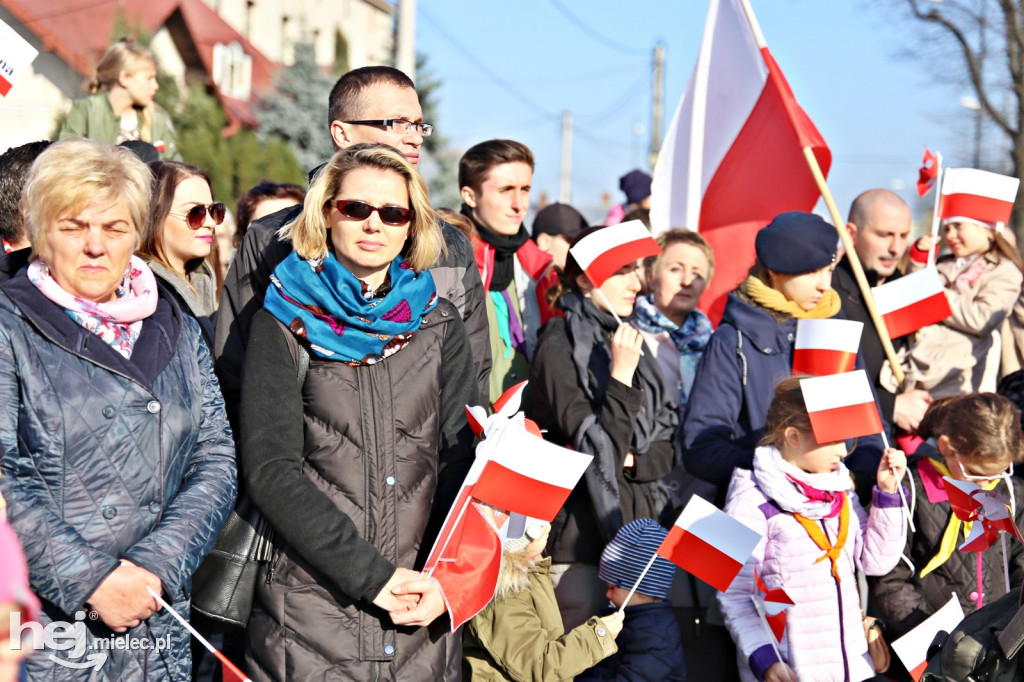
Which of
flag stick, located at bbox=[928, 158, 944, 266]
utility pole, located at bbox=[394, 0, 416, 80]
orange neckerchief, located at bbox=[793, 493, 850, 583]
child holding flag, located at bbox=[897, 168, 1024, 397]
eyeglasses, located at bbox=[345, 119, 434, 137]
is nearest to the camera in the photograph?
orange neckerchief, located at bbox=[793, 493, 850, 583]

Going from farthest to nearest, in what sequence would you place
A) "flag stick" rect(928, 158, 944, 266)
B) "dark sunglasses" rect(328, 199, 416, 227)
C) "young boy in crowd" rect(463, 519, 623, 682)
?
"flag stick" rect(928, 158, 944, 266) < "young boy in crowd" rect(463, 519, 623, 682) < "dark sunglasses" rect(328, 199, 416, 227)

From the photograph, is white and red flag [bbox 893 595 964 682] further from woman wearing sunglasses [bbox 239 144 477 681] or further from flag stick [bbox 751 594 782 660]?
woman wearing sunglasses [bbox 239 144 477 681]

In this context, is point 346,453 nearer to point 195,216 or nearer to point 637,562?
point 637,562

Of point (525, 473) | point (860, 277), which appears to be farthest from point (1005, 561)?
point (525, 473)

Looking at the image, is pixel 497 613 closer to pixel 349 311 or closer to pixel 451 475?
pixel 451 475

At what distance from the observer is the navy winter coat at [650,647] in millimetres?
3850

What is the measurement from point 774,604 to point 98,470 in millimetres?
2280

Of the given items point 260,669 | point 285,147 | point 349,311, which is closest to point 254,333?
point 349,311

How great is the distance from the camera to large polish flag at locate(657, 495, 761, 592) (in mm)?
3553

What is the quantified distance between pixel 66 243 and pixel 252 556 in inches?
38.8

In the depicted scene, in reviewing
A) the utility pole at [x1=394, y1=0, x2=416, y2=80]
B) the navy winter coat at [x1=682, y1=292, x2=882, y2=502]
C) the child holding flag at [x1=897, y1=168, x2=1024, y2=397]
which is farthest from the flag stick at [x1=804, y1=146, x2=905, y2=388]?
the utility pole at [x1=394, y1=0, x2=416, y2=80]

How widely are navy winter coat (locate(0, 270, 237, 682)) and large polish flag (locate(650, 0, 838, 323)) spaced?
365 centimetres

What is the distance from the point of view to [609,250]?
15.0ft

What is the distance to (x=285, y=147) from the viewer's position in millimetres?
23953
